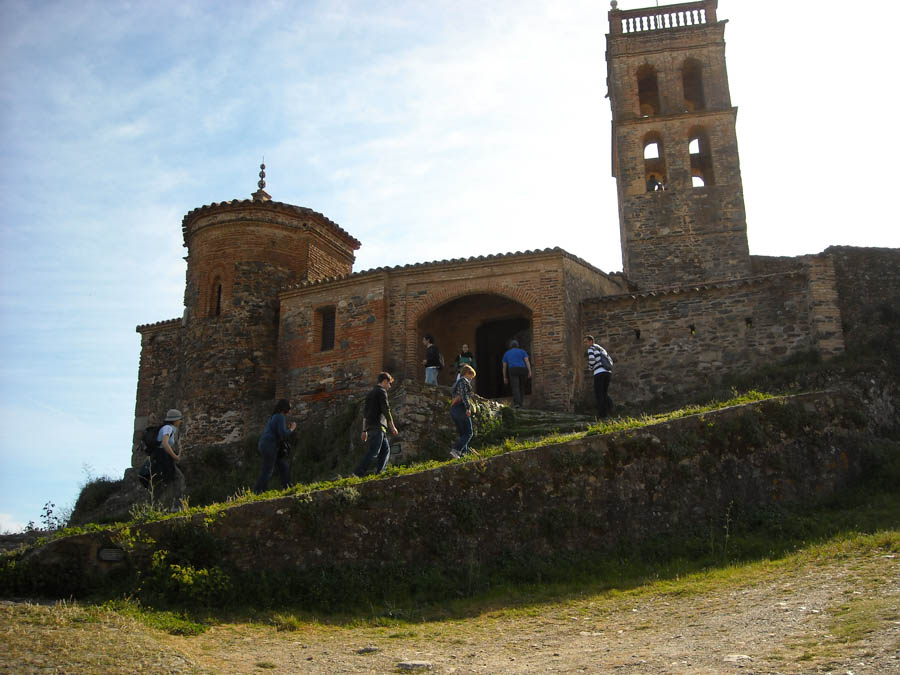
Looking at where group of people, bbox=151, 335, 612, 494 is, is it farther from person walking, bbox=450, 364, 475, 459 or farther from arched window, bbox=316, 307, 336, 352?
arched window, bbox=316, 307, 336, 352

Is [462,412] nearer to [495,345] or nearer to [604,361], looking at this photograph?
[604,361]

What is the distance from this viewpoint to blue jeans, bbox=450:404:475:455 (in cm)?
1291

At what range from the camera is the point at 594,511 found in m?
10.9

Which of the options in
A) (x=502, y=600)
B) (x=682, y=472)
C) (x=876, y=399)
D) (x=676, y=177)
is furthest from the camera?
(x=676, y=177)

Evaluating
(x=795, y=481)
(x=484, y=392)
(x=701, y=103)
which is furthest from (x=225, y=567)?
(x=701, y=103)

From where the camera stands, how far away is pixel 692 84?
3019 centimetres

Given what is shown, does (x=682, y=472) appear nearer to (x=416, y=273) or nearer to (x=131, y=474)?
(x=416, y=273)

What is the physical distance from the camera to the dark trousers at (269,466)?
12227mm

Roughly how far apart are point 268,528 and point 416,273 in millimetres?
12509

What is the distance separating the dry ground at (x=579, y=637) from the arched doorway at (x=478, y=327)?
1369 cm

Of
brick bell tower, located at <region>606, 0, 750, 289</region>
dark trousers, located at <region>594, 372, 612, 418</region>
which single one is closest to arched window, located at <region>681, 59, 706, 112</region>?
brick bell tower, located at <region>606, 0, 750, 289</region>

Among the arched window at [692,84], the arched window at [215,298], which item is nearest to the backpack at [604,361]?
the arched window at [215,298]

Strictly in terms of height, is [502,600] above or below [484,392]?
below

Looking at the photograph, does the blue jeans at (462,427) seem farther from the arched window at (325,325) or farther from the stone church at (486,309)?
the arched window at (325,325)
